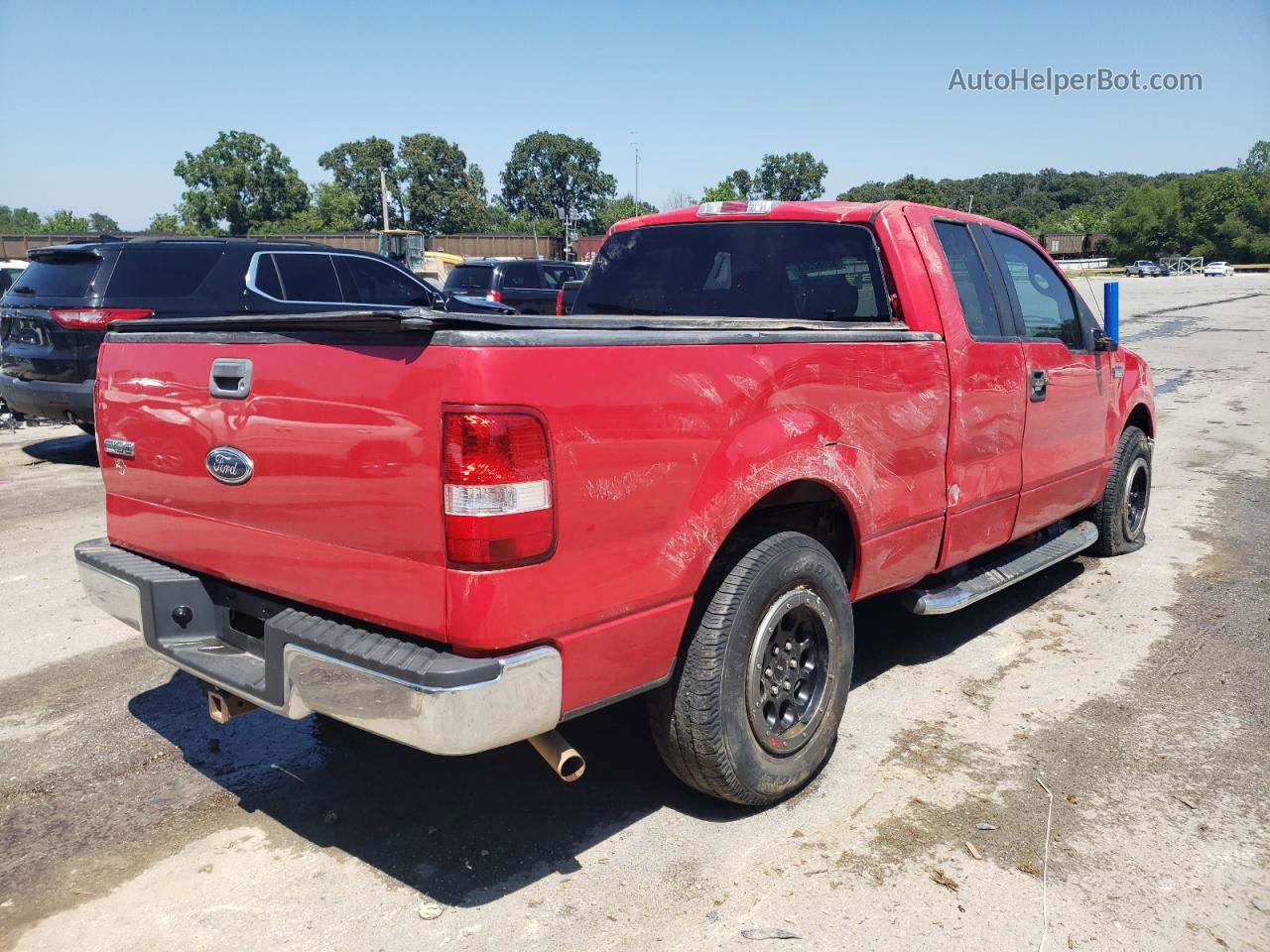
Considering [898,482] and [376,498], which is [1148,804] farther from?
[376,498]

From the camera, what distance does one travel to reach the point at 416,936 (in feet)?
8.71

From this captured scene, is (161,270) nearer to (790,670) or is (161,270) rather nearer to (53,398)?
(53,398)

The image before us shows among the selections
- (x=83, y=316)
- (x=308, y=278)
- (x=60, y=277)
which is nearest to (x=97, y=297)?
(x=83, y=316)

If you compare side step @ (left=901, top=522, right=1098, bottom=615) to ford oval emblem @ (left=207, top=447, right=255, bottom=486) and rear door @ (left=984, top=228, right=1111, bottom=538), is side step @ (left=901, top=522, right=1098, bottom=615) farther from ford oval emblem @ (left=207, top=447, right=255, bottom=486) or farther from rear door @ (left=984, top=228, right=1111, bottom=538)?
ford oval emblem @ (left=207, top=447, right=255, bottom=486)

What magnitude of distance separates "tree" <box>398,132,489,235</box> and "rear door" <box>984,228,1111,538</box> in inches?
5023

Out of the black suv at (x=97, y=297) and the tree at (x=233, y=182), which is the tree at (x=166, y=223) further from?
the black suv at (x=97, y=297)

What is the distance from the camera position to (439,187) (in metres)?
130

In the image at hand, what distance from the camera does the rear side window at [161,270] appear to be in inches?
347

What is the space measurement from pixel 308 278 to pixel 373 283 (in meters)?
0.80

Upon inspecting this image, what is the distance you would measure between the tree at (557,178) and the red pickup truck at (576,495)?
154572mm

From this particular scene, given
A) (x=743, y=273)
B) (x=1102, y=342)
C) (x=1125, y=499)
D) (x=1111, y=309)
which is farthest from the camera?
(x=1111, y=309)

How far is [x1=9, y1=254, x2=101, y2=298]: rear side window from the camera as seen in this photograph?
877cm

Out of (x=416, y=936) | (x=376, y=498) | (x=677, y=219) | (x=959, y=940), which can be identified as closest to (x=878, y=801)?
(x=959, y=940)

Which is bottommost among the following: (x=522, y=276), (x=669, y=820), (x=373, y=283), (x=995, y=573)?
(x=669, y=820)
